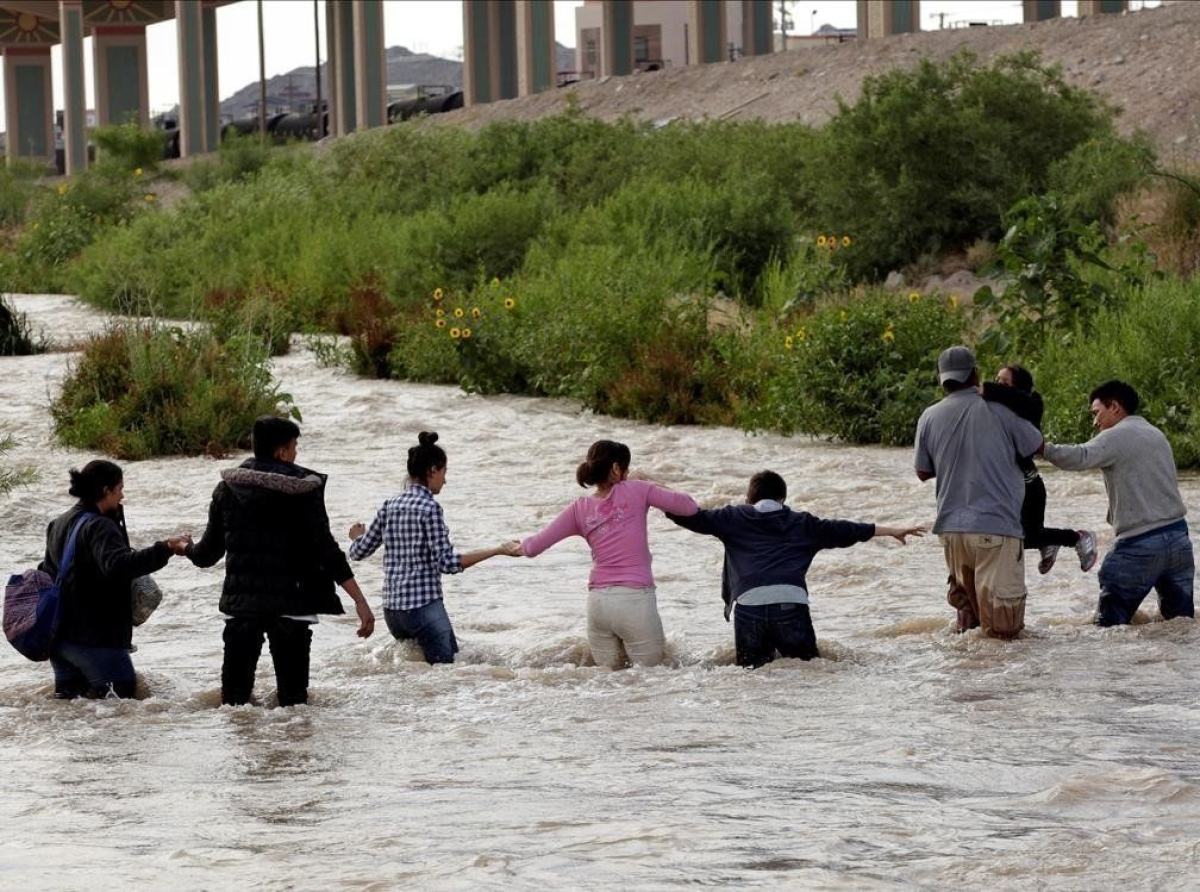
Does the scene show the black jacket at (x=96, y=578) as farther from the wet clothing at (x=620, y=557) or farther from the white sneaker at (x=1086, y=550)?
the white sneaker at (x=1086, y=550)

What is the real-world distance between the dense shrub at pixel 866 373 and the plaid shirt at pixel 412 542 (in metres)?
8.92

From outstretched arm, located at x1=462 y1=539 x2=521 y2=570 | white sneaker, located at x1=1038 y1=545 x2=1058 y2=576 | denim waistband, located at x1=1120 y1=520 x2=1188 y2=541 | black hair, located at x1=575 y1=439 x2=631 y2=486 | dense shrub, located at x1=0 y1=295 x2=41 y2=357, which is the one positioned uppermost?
dense shrub, located at x1=0 y1=295 x2=41 y2=357

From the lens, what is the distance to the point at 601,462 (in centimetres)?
912

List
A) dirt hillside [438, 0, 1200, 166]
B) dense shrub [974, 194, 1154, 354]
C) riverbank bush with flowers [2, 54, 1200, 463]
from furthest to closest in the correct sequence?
1. dirt hillside [438, 0, 1200, 166]
2. riverbank bush with flowers [2, 54, 1200, 463]
3. dense shrub [974, 194, 1154, 354]

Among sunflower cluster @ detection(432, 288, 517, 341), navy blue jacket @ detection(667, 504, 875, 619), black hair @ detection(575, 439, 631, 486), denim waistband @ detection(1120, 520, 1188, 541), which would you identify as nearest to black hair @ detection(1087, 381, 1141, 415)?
denim waistband @ detection(1120, 520, 1188, 541)

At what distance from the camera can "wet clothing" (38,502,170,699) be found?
8266mm

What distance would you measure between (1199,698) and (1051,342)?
8.65 m

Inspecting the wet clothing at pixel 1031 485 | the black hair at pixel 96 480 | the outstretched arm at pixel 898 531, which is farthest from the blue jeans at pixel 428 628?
the wet clothing at pixel 1031 485

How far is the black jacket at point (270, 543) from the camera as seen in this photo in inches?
325

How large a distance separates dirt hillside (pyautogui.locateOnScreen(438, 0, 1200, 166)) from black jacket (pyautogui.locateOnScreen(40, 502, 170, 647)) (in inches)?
1105

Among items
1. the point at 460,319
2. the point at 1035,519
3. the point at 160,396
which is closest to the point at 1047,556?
the point at 1035,519

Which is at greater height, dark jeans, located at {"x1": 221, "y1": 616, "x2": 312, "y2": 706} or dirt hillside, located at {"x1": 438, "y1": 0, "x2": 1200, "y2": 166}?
dirt hillside, located at {"x1": 438, "y1": 0, "x2": 1200, "y2": 166}

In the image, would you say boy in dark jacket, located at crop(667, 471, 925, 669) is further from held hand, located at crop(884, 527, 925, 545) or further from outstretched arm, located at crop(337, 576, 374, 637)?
outstretched arm, located at crop(337, 576, 374, 637)

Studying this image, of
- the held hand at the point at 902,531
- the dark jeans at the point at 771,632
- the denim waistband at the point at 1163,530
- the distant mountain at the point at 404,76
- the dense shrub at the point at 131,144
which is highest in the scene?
the distant mountain at the point at 404,76
